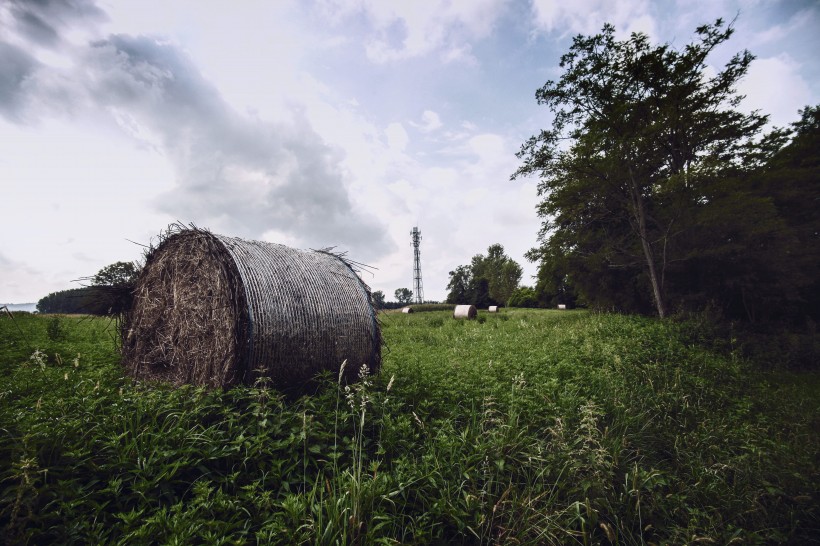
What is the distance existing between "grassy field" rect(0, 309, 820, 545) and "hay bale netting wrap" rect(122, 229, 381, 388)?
538mm

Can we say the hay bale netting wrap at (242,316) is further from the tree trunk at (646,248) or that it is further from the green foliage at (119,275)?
the tree trunk at (646,248)

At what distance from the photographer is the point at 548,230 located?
19.0m

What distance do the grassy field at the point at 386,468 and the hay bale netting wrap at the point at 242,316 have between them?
1.76 ft

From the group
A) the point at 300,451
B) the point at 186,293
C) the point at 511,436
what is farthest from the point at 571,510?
the point at 186,293

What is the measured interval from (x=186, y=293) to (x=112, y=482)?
3415 millimetres

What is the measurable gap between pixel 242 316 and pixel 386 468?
2.79 metres

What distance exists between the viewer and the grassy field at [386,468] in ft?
7.72

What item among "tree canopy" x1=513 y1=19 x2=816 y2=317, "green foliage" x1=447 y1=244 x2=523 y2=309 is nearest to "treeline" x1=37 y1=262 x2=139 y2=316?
"tree canopy" x1=513 y1=19 x2=816 y2=317

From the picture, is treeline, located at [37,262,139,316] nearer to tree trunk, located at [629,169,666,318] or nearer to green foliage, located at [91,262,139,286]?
green foliage, located at [91,262,139,286]

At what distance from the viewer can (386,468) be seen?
3.25 metres

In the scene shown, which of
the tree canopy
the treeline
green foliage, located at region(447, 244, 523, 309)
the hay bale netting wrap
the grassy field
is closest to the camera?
the grassy field

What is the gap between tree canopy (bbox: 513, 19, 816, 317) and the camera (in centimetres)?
1355

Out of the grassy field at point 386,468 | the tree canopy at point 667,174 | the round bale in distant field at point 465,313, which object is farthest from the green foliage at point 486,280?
the grassy field at point 386,468

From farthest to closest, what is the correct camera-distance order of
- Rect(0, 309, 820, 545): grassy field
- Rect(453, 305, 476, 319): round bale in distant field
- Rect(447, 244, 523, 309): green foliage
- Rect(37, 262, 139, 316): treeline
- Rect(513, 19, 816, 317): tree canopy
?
Rect(447, 244, 523, 309): green foliage < Rect(453, 305, 476, 319): round bale in distant field < Rect(513, 19, 816, 317): tree canopy < Rect(37, 262, 139, 316): treeline < Rect(0, 309, 820, 545): grassy field
